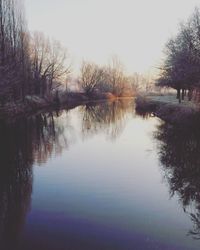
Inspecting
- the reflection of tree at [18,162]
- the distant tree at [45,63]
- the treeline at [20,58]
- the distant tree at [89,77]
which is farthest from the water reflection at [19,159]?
the distant tree at [89,77]

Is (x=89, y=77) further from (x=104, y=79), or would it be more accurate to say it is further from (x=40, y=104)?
(x=40, y=104)

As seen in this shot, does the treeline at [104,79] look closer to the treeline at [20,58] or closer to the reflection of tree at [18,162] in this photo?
the treeline at [20,58]

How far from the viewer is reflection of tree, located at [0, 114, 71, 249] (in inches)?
304

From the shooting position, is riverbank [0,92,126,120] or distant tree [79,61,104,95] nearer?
riverbank [0,92,126,120]

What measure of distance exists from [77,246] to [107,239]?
68cm

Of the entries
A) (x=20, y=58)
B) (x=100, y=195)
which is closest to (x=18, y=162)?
(x=100, y=195)

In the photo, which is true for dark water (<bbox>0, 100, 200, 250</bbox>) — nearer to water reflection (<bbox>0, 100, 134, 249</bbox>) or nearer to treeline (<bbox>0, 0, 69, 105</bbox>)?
water reflection (<bbox>0, 100, 134, 249</bbox>)

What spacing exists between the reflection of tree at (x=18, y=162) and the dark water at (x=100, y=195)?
0.09 feet

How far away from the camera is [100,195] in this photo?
9.60 metres

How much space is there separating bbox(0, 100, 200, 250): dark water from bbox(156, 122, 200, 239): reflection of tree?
0.09 ft

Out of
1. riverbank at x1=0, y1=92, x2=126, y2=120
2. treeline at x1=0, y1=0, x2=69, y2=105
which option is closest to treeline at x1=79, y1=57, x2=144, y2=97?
riverbank at x1=0, y1=92, x2=126, y2=120

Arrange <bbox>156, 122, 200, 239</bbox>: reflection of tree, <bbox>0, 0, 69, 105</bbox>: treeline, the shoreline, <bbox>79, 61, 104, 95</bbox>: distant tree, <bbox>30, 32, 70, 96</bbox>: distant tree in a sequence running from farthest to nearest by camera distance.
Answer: <bbox>79, 61, 104, 95</bbox>: distant tree
<bbox>30, 32, 70, 96</bbox>: distant tree
the shoreline
<bbox>0, 0, 69, 105</bbox>: treeline
<bbox>156, 122, 200, 239</bbox>: reflection of tree

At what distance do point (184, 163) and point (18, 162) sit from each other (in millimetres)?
6894

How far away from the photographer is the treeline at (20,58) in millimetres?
24039
